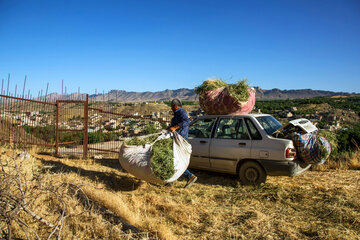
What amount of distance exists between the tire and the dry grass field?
0.21 meters

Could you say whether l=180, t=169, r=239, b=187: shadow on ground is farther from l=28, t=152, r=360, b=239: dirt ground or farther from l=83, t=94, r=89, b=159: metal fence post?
l=83, t=94, r=89, b=159: metal fence post

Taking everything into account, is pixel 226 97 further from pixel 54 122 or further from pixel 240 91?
pixel 54 122

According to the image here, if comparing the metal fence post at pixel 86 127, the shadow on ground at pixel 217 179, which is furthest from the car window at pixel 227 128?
the metal fence post at pixel 86 127

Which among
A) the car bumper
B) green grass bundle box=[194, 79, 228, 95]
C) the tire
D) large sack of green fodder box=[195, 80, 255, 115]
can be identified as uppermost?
green grass bundle box=[194, 79, 228, 95]

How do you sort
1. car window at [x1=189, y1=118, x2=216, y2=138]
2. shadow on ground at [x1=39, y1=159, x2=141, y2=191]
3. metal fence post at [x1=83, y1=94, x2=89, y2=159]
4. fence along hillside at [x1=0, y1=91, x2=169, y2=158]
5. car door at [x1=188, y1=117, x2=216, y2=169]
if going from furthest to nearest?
fence along hillside at [x1=0, y1=91, x2=169, y2=158], metal fence post at [x1=83, y1=94, x2=89, y2=159], car window at [x1=189, y1=118, x2=216, y2=138], car door at [x1=188, y1=117, x2=216, y2=169], shadow on ground at [x1=39, y1=159, x2=141, y2=191]

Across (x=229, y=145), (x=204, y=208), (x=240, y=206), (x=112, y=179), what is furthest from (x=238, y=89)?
(x=112, y=179)

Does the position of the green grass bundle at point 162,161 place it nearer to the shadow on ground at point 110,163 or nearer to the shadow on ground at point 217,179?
the shadow on ground at point 217,179

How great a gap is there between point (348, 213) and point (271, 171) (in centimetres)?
162

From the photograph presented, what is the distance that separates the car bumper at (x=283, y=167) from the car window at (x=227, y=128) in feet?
3.21

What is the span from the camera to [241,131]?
6109mm

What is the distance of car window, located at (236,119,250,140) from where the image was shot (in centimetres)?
600

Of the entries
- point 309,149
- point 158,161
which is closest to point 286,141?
point 309,149

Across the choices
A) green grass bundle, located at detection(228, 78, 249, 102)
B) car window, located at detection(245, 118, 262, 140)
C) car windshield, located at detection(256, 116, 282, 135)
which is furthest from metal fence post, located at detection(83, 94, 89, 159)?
car windshield, located at detection(256, 116, 282, 135)

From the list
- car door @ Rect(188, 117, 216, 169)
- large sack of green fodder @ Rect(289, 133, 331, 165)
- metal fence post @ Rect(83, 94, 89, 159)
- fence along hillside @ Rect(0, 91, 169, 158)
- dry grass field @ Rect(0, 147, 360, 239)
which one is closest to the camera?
dry grass field @ Rect(0, 147, 360, 239)
